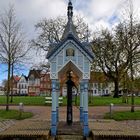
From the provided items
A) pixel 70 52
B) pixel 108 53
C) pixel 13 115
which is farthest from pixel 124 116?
pixel 108 53

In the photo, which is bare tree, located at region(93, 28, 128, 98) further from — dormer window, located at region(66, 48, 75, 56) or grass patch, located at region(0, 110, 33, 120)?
dormer window, located at region(66, 48, 75, 56)

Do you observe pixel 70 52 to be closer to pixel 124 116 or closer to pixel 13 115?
pixel 124 116

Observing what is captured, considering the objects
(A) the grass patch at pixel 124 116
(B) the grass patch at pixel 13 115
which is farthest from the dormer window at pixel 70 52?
(B) the grass patch at pixel 13 115

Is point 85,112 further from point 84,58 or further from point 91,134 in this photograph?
point 84,58

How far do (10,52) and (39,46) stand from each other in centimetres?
1902

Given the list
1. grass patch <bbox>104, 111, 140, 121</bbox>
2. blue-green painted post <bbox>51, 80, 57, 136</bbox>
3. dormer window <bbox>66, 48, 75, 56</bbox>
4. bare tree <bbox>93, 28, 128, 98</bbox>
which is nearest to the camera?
blue-green painted post <bbox>51, 80, 57, 136</bbox>

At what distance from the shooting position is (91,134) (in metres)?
13.7

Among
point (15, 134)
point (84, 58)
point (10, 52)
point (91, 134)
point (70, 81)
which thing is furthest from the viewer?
point (10, 52)

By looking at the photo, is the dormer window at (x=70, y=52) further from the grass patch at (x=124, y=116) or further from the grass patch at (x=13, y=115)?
the grass patch at (x=13, y=115)

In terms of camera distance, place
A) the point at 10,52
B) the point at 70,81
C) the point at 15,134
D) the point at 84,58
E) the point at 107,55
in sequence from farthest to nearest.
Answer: the point at 107,55, the point at 10,52, the point at 70,81, the point at 84,58, the point at 15,134

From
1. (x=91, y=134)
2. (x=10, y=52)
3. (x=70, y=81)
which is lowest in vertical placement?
(x=91, y=134)

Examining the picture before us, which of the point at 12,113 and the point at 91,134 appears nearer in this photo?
the point at 91,134

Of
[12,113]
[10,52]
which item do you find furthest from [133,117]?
[10,52]

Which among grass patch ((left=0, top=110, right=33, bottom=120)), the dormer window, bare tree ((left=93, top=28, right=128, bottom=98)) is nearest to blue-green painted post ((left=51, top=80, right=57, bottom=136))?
the dormer window
